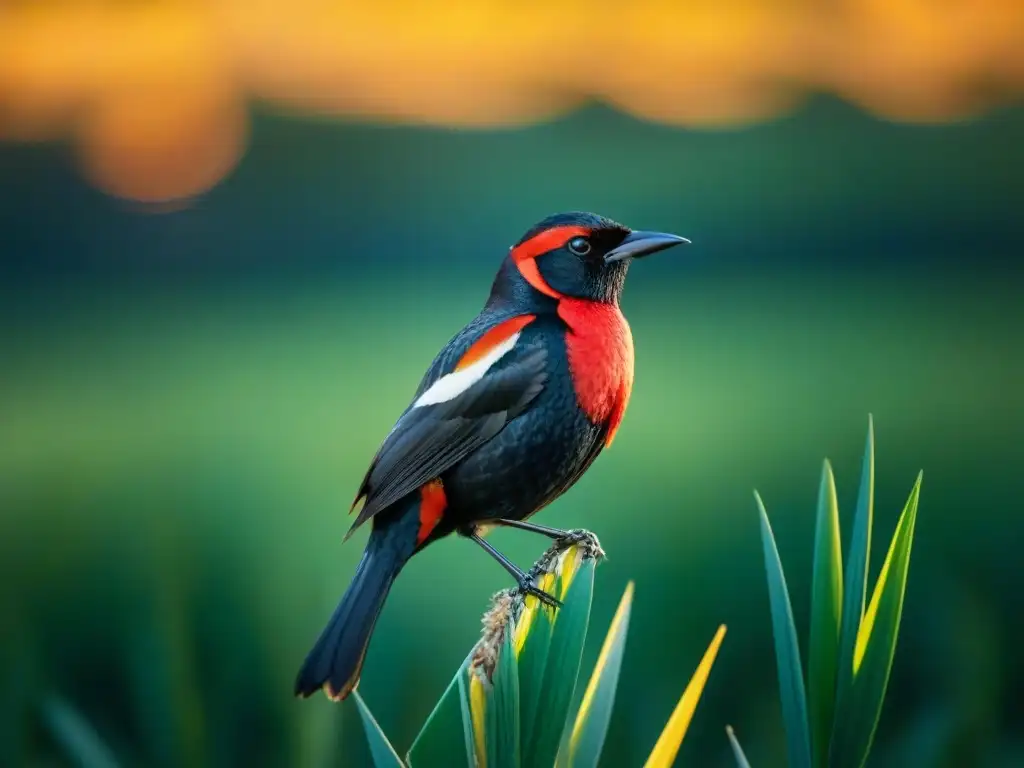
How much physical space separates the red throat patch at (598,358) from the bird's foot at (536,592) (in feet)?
0.82

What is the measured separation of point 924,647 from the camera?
2057 millimetres

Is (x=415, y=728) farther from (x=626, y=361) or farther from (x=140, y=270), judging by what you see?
(x=140, y=270)

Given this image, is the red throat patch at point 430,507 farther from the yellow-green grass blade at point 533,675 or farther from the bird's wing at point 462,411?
the yellow-green grass blade at point 533,675

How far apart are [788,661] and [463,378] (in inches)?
23.5

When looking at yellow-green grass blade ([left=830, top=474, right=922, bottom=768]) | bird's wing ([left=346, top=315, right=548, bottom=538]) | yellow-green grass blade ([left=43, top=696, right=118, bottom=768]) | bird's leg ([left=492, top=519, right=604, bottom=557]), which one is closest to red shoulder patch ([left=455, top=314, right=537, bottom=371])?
bird's wing ([left=346, top=315, right=548, bottom=538])

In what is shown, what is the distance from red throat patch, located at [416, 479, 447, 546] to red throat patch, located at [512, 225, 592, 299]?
348 mm

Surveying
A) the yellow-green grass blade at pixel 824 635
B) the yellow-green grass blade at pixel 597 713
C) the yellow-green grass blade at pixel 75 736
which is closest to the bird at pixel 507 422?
the yellow-green grass blade at pixel 597 713

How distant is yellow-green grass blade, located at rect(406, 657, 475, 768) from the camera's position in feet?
3.72

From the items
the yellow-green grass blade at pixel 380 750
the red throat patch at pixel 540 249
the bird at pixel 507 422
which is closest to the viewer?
the yellow-green grass blade at pixel 380 750

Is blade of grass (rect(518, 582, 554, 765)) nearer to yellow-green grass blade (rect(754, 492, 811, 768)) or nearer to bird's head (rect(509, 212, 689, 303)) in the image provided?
yellow-green grass blade (rect(754, 492, 811, 768))

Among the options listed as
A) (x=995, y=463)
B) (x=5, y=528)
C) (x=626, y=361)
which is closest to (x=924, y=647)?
(x=995, y=463)

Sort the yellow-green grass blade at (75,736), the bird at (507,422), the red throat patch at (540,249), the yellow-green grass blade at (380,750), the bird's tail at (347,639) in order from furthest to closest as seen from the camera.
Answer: the yellow-green grass blade at (75,736) < the red throat patch at (540,249) < the bird at (507,422) < the bird's tail at (347,639) < the yellow-green grass blade at (380,750)

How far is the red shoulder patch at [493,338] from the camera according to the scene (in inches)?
58.7

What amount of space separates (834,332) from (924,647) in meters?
0.69
